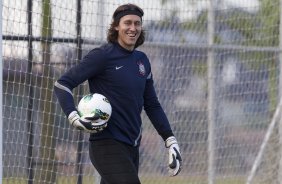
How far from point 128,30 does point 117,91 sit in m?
0.42

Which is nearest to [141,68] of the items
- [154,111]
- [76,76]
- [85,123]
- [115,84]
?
[115,84]

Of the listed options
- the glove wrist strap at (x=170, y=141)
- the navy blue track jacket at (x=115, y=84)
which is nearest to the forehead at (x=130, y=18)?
the navy blue track jacket at (x=115, y=84)

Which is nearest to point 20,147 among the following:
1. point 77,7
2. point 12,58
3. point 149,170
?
point 12,58

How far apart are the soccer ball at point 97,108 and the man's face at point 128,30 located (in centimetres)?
43

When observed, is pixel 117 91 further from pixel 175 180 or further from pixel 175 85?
pixel 175 180

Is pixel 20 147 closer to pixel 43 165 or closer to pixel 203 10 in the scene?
pixel 43 165

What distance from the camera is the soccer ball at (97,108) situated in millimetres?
5648

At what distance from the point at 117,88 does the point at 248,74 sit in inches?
180

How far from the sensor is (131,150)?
590 cm

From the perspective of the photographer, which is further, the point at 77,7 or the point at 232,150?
the point at 232,150

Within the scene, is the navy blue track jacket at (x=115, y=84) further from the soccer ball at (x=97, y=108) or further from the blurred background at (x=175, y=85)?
the blurred background at (x=175, y=85)

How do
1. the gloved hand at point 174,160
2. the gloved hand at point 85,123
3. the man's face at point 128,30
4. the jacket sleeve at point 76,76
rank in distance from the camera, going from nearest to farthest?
the gloved hand at point 85,123, the jacket sleeve at point 76,76, the man's face at point 128,30, the gloved hand at point 174,160

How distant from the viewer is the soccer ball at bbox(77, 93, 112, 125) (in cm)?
565

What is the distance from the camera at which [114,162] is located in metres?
5.78
